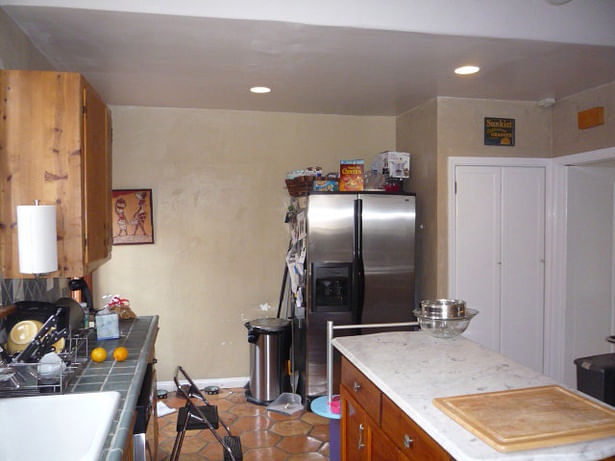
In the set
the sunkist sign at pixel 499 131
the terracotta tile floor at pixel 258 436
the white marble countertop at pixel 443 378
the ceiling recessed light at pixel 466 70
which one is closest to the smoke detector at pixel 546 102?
the sunkist sign at pixel 499 131

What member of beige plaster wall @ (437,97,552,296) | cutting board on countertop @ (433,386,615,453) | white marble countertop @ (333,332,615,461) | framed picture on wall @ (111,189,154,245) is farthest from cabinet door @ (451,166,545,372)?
framed picture on wall @ (111,189,154,245)

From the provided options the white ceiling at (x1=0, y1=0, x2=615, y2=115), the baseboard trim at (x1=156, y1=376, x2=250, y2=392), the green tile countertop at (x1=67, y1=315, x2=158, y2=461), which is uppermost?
the white ceiling at (x1=0, y1=0, x2=615, y2=115)

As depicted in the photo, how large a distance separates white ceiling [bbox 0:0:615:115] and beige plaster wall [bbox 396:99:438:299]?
434mm

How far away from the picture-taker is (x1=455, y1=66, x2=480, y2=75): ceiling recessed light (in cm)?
304

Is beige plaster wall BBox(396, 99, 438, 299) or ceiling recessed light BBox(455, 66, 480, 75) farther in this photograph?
beige plaster wall BBox(396, 99, 438, 299)

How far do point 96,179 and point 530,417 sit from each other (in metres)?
2.03

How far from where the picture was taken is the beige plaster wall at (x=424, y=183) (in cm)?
390

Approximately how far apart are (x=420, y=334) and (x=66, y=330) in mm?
1706

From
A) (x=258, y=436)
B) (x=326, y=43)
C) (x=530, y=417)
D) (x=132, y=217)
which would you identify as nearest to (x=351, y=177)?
(x=326, y=43)

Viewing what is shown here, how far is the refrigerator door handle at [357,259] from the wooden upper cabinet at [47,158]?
2110 mm

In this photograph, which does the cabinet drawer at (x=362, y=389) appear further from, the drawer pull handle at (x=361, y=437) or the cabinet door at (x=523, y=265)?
the cabinet door at (x=523, y=265)

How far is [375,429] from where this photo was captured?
6.42ft

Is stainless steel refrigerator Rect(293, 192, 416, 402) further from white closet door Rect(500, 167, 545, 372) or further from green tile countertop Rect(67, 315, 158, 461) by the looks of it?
green tile countertop Rect(67, 315, 158, 461)

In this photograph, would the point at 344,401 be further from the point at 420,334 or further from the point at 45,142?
the point at 45,142
